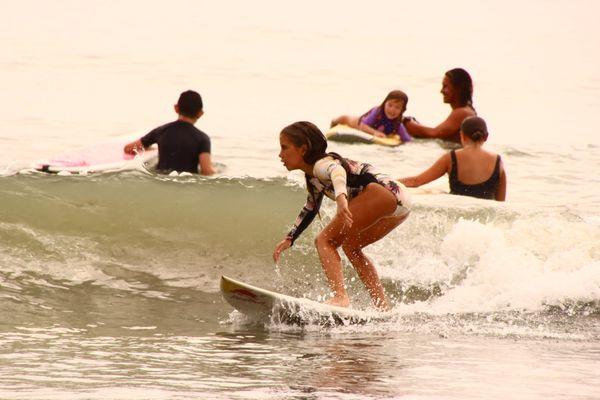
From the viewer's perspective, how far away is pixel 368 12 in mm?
37562

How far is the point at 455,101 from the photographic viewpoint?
1312cm

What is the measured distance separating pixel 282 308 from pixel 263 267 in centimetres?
257

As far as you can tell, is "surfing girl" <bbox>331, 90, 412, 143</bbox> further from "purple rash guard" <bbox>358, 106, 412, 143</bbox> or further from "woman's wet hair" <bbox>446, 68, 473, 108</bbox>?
"woman's wet hair" <bbox>446, 68, 473, 108</bbox>

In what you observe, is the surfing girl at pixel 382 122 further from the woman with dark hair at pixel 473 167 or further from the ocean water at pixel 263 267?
the woman with dark hair at pixel 473 167

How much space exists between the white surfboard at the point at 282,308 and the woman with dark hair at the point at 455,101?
5.80m

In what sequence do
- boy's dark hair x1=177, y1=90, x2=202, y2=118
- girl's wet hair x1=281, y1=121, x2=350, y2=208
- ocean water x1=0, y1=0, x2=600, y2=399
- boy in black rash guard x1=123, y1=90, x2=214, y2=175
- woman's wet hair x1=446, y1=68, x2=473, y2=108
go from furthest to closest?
woman's wet hair x1=446, y1=68, x2=473, y2=108 < boy in black rash guard x1=123, y1=90, x2=214, y2=175 < boy's dark hair x1=177, y1=90, x2=202, y2=118 < girl's wet hair x1=281, y1=121, x2=350, y2=208 < ocean water x1=0, y1=0, x2=600, y2=399

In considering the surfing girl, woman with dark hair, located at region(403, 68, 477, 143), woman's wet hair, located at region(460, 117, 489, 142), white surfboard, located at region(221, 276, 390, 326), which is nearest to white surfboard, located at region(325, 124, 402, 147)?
the surfing girl

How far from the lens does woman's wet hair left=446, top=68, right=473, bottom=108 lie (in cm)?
1278

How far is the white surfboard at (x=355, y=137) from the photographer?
621 inches

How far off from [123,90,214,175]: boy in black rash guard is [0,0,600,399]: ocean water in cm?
26

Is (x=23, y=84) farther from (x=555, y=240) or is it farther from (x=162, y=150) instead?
(x=555, y=240)

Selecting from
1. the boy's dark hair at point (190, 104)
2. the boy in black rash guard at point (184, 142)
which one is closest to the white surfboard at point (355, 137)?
the boy in black rash guard at point (184, 142)

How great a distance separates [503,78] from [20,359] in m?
23.0

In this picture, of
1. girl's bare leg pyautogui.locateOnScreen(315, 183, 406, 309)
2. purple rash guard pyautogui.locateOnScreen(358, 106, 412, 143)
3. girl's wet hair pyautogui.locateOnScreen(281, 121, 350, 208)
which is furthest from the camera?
purple rash guard pyautogui.locateOnScreen(358, 106, 412, 143)
